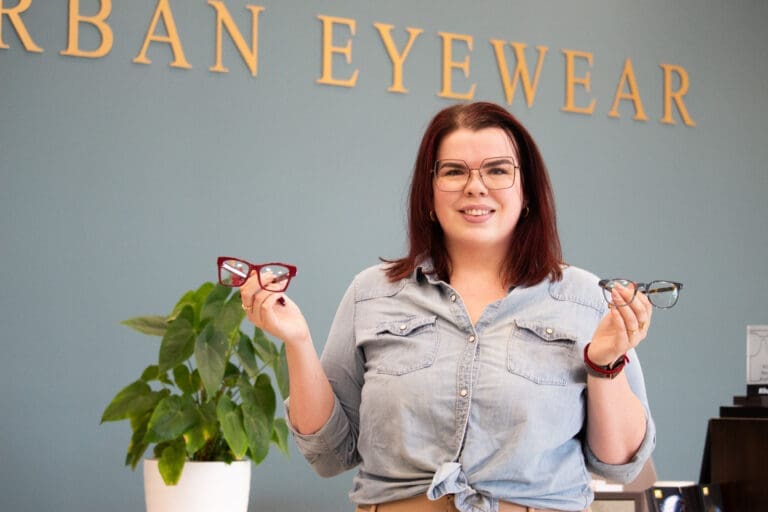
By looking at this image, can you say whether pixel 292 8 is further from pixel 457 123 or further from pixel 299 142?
pixel 457 123

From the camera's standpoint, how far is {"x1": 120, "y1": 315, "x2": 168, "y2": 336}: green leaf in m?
2.60

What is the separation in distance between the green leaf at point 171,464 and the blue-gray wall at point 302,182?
0.81m

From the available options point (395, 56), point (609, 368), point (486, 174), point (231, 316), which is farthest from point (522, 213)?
point (395, 56)

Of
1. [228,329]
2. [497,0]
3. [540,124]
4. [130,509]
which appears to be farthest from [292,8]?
[130,509]

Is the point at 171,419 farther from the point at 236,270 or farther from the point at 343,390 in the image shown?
the point at 236,270

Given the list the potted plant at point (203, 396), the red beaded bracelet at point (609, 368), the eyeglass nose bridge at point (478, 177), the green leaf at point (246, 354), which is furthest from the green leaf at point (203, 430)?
the red beaded bracelet at point (609, 368)

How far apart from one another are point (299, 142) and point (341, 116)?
0.64 feet

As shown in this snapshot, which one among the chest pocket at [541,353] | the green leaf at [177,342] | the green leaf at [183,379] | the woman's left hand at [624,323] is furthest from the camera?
the green leaf at [183,379]

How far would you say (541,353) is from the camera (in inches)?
62.0

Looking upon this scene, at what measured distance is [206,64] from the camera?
11.2 feet

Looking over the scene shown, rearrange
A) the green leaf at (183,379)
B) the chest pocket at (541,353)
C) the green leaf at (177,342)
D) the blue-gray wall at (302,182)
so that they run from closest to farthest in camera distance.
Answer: the chest pocket at (541,353), the green leaf at (177,342), the green leaf at (183,379), the blue-gray wall at (302,182)

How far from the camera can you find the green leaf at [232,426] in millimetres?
2469

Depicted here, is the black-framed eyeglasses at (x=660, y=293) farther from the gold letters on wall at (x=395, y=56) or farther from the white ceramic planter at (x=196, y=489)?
the gold letters on wall at (x=395, y=56)

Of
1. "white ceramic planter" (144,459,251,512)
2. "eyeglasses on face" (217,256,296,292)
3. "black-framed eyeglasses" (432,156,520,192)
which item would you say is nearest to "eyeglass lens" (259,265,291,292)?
"eyeglasses on face" (217,256,296,292)
